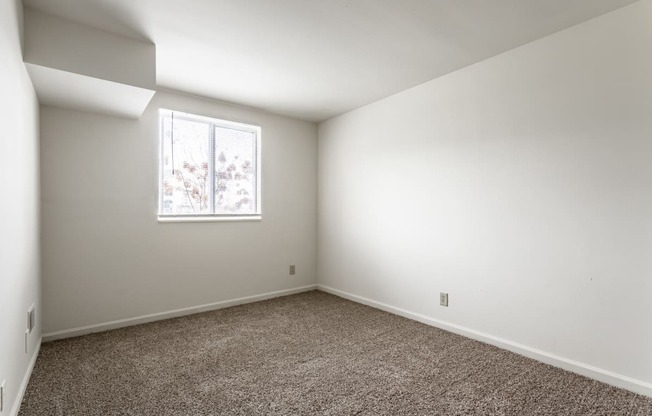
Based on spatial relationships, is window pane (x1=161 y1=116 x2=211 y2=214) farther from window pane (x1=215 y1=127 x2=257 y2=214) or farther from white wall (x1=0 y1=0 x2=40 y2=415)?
white wall (x1=0 y1=0 x2=40 y2=415)

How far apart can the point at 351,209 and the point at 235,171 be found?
148 centimetres

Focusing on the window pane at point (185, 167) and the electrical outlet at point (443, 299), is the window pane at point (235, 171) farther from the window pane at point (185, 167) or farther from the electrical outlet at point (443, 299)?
the electrical outlet at point (443, 299)

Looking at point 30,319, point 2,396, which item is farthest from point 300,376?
point 30,319

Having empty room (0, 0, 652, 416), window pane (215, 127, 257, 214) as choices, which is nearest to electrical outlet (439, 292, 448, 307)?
empty room (0, 0, 652, 416)

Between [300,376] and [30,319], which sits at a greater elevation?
[30,319]

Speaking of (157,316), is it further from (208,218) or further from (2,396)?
(2,396)

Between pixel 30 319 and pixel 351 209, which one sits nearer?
pixel 30 319

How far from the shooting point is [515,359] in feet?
8.11

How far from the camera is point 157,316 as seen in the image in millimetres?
3383

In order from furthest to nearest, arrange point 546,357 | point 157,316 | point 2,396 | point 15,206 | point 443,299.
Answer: point 157,316, point 443,299, point 546,357, point 15,206, point 2,396

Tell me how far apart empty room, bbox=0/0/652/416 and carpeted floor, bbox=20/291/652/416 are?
0.02 metres

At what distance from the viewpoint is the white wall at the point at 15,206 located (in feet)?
5.14

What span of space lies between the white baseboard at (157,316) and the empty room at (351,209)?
0.8 inches

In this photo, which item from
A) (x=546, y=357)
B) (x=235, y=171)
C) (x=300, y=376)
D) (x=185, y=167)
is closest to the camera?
(x=300, y=376)
